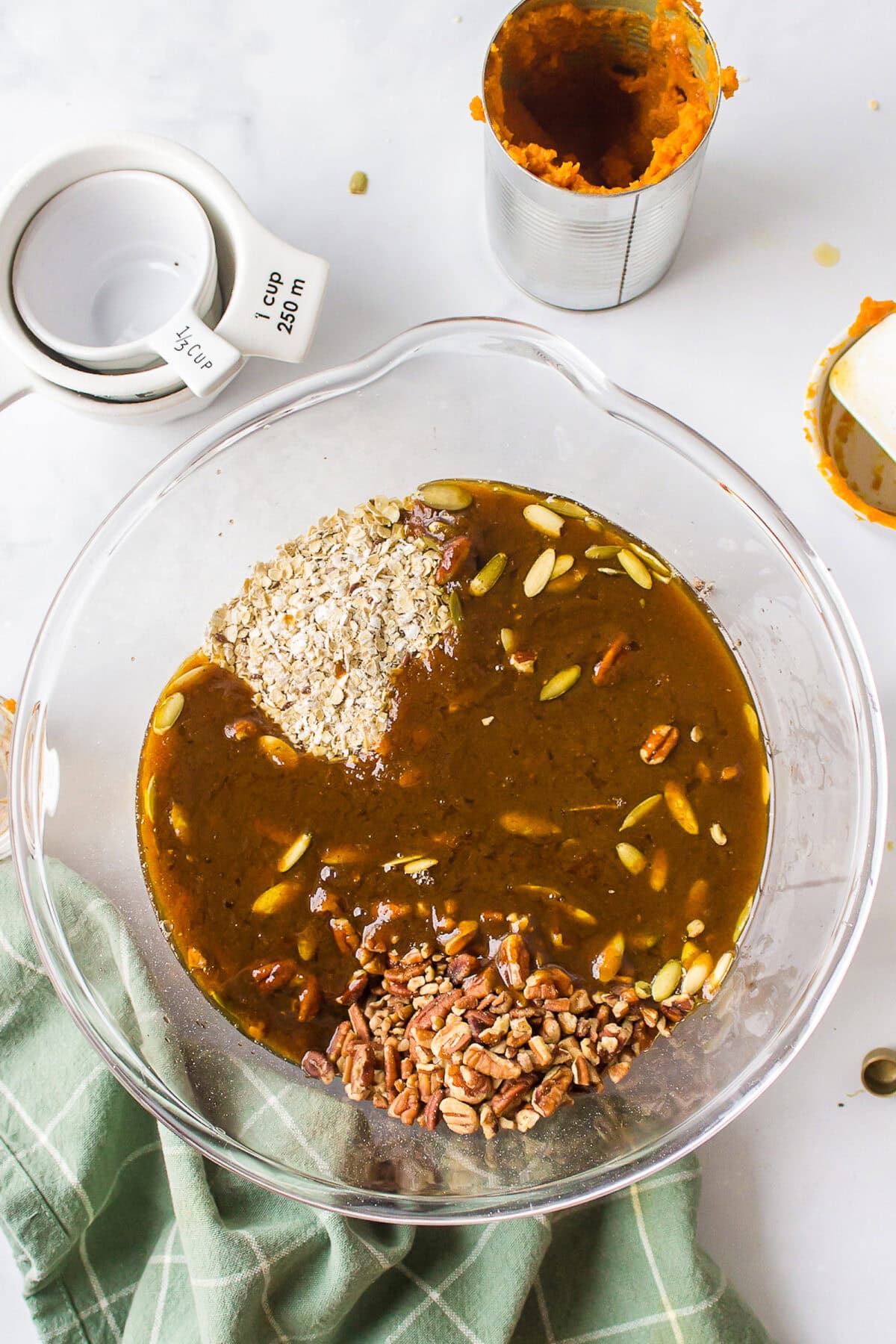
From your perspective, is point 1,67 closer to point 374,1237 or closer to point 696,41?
point 696,41

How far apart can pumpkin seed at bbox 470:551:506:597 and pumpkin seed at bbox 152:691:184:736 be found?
0.39 metres

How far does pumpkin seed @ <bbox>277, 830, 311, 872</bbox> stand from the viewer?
1.34 meters

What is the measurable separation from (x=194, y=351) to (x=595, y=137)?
0.57m

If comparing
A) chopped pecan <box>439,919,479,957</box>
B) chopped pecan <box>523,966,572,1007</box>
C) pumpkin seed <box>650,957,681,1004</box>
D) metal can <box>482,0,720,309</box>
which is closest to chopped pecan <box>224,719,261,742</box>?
chopped pecan <box>439,919,479,957</box>

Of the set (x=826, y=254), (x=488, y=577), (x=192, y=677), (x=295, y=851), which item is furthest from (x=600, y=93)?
(x=295, y=851)

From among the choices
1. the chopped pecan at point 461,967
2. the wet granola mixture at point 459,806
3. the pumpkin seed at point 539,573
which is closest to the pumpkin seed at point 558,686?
the wet granola mixture at point 459,806

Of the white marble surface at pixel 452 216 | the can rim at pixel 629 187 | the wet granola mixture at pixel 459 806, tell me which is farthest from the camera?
the white marble surface at pixel 452 216

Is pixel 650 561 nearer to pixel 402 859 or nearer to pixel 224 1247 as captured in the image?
pixel 402 859

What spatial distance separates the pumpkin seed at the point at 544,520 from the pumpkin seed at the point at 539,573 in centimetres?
3

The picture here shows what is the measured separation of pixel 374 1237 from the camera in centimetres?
135

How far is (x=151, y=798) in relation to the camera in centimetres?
140

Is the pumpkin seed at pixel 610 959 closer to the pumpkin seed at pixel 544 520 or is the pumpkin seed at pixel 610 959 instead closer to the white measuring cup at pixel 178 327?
the pumpkin seed at pixel 544 520

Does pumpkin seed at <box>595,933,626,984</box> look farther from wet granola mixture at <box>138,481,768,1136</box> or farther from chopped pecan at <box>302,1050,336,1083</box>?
chopped pecan at <box>302,1050,336,1083</box>

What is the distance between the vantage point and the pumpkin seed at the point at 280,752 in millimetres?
1354
